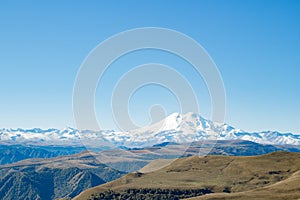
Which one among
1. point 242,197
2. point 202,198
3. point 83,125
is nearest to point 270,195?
point 242,197

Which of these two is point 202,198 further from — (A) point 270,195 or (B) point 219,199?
(A) point 270,195

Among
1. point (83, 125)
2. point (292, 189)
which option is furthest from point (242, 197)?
point (83, 125)

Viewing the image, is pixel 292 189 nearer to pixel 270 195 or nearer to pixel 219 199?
pixel 270 195

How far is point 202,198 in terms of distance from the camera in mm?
198250

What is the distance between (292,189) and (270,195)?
14.5 m

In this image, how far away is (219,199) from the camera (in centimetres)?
19425

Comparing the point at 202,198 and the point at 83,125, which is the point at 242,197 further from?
the point at 83,125

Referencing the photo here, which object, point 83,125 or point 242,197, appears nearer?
point 83,125

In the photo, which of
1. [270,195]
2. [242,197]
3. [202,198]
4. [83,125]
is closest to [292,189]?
[270,195]

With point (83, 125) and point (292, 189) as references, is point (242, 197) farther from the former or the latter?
point (83, 125)

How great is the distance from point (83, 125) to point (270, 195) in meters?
174

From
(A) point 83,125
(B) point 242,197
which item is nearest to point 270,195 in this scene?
(B) point 242,197

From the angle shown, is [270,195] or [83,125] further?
[270,195]

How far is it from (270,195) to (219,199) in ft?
83.4
